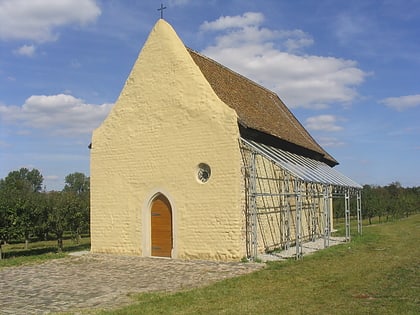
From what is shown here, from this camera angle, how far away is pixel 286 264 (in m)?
14.1

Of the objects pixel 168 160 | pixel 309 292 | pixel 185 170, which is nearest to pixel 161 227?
pixel 185 170

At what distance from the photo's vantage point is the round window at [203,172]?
16609 mm

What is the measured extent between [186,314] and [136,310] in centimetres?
105

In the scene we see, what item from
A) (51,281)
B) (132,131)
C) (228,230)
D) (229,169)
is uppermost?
(132,131)

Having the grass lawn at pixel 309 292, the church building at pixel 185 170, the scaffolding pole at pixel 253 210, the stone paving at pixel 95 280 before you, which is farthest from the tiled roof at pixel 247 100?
the grass lawn at pixel 309 292

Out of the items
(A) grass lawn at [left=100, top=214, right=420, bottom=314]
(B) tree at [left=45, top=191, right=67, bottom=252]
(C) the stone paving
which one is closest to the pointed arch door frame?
(C) the stone paving

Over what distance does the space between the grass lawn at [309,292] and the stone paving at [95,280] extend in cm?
85

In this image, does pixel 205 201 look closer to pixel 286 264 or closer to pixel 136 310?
pixel 286 264

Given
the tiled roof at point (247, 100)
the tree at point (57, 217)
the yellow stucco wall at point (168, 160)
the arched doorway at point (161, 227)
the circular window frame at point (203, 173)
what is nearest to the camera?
the yellow stucco wall at point (168, 160)

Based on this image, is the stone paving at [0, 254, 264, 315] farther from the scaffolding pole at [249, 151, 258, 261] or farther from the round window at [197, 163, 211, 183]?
the round window at [197, 163, 211, 183]

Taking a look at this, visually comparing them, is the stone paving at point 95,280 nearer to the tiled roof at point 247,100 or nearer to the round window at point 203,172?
the round window at point 203,172

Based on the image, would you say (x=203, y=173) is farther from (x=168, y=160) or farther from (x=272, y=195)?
(x=272, y=195)

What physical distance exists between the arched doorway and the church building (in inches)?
1.5

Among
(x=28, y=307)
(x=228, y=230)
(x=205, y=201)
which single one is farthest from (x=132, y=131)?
(x=28, y=307)
